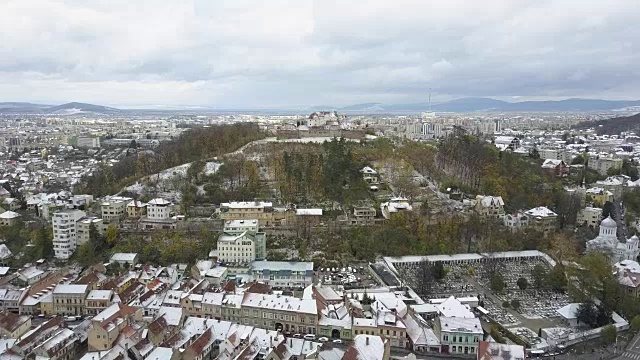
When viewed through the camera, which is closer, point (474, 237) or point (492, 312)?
point (492, 312)

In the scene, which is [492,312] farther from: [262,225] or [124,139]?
[124,139]

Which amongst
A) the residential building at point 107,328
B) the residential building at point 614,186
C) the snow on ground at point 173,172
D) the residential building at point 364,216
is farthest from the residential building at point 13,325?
the residential building at point 614,186

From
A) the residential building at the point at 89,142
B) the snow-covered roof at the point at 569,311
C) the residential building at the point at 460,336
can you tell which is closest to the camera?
the residential building at the point at 460,336

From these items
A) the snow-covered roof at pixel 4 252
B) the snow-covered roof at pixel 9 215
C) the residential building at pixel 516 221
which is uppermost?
the snow-covered roof at pixel 9 215

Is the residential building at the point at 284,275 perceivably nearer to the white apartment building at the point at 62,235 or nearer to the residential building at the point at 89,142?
the white apartment building at the point at 62,235

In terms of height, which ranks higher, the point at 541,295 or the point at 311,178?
the point at 311,178

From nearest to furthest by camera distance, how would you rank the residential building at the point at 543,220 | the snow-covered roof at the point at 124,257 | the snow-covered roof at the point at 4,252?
the snow-covered roof at the point at 124,257 → the snow-covered roof at the point at 4,252 → the residential building at the point at 543,220

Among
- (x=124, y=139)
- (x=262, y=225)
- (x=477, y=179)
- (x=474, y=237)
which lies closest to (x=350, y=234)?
(x=262, y=225)
